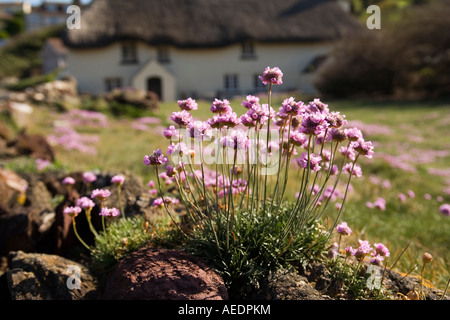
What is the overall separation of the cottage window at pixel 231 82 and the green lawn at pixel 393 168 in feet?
43.7

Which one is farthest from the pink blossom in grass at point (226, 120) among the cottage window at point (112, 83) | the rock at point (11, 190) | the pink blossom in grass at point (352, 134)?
the cottage window at point (112, 83)

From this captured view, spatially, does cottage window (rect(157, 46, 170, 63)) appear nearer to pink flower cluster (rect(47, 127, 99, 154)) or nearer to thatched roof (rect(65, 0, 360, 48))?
thatched roof (rect(65, 0, 360, 48))

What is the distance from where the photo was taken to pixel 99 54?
89.3 feet

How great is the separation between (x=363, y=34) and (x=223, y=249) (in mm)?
23581

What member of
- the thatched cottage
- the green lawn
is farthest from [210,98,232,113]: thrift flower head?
the thatched cottage

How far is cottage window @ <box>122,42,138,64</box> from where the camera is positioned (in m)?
27.6

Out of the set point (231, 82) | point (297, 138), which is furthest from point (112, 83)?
point (297, 138)

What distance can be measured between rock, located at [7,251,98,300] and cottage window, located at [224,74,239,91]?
26.9 meters

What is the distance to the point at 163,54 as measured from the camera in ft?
93.0

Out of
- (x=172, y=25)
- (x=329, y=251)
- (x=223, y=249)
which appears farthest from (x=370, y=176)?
(x=172, y=25)

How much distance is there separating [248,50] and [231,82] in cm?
265

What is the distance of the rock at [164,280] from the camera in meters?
2.32
